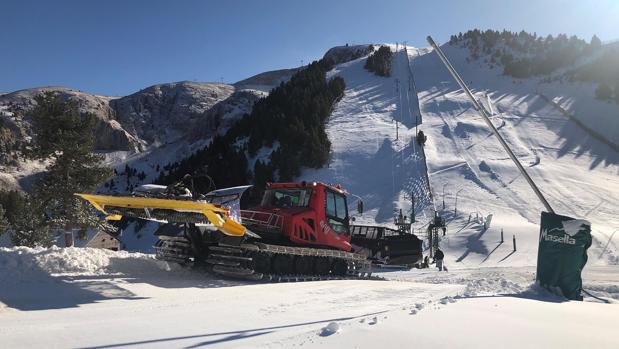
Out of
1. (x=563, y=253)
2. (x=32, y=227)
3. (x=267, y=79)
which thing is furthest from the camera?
(x=267, y=79)

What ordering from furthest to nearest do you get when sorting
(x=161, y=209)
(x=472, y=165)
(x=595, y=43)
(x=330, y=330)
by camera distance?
(x=595, y=43) < (x=472, y=165) < (x=161, y=209) < (x=330, y=330)

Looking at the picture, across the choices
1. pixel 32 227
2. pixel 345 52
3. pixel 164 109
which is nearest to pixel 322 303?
pixel 32 227

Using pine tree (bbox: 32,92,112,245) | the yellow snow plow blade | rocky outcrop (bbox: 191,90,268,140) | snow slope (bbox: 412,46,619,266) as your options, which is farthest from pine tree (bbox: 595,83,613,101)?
the yellow snow plow blade

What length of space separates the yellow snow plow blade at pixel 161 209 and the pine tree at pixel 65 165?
9.23 m

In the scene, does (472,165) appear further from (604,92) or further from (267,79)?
(267,79)

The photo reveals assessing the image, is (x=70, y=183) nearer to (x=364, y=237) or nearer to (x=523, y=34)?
(x=364, y=237)

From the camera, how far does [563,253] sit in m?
9.55

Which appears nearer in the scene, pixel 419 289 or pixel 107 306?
pixel 107 306

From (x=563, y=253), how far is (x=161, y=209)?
7759 millimetres

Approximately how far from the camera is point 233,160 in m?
44.6

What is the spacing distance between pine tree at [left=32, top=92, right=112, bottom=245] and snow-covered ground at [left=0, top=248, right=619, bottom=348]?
8.02 meters

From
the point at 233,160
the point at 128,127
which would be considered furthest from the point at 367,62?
the point at 128,127

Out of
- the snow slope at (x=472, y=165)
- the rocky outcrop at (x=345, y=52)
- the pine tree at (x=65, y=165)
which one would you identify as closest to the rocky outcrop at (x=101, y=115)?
the rocky outcrop at (x=345, y=52)

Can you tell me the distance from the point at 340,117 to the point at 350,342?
4884 centimetres
